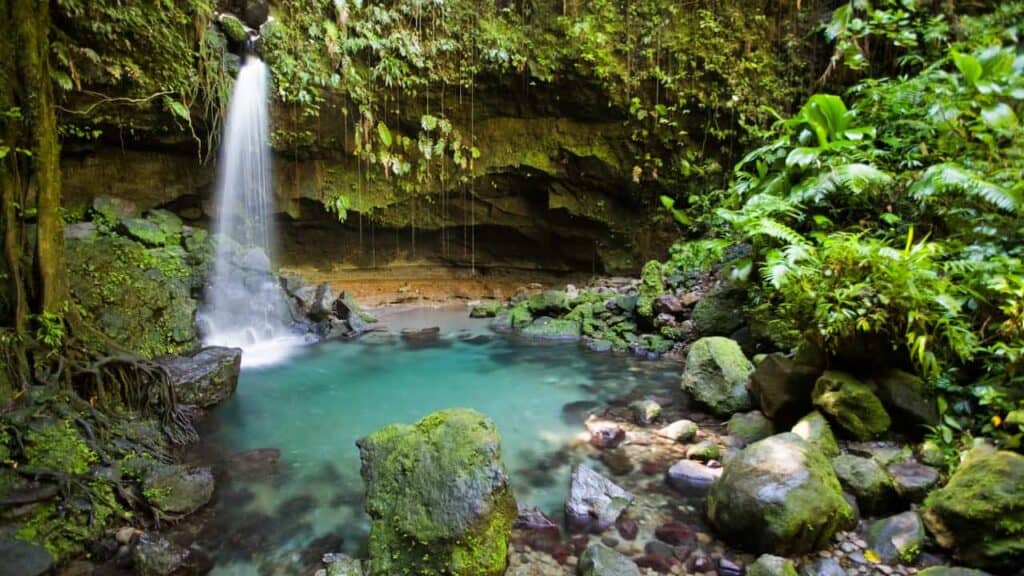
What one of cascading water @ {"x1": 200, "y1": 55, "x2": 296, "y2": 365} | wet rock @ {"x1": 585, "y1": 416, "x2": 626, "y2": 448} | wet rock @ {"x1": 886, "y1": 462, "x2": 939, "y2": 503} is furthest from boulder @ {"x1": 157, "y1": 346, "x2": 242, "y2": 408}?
wet rock @ {"x1": 886, "y1": 462, "x2": 939, "y2": 503}

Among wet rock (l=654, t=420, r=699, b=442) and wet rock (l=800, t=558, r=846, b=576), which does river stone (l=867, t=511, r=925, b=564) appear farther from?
wet rock (l=654, t=420, r=699, b=442)

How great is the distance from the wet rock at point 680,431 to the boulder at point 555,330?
399 centimetres

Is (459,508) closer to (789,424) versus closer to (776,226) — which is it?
(789,424)

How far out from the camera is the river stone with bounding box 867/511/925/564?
3.05 meters

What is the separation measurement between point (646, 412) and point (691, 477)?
4.23 feet

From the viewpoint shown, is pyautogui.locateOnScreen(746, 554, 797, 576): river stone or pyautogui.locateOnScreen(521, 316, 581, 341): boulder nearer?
pyautogui.locateOnScreen(746, 554, 797, 576): river stone

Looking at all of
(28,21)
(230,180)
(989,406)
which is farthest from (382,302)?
(989,406)

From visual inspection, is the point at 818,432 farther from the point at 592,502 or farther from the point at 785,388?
the point at 592,502

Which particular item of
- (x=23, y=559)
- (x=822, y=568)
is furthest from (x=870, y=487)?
(x=23, y=559)

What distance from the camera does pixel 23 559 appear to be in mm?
3004

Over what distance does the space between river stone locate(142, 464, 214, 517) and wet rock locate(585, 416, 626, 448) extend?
3.19 m

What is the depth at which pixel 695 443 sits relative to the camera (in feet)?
16.0

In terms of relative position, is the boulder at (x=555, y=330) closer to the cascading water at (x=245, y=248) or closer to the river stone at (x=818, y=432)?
the cascading water at (x=245, y=248)

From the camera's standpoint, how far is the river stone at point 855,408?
13.3 ft
